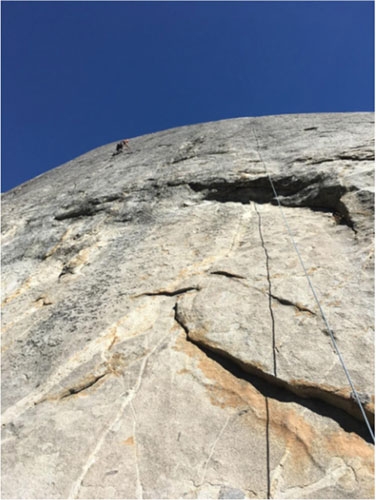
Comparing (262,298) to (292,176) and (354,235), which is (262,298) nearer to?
(354,235)

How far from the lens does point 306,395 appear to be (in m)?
2.47

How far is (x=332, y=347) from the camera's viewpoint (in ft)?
8.66

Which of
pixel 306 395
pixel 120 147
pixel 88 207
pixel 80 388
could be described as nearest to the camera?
pixel 306 395

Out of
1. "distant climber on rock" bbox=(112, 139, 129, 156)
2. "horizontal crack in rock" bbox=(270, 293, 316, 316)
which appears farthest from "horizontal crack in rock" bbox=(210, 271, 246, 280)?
"distant climber on rock" bbox=(112, 139, 129, 156)

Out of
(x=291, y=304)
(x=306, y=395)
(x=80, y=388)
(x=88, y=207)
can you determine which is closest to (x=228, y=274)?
(x=291, y=304)

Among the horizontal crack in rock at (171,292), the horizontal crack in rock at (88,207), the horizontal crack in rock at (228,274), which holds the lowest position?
the horizontal crack in rock at (171,292)

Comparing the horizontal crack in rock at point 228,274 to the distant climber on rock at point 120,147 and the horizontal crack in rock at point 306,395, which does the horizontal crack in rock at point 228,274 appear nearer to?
the horizontal crack in rock at point 306,395

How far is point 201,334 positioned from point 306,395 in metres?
0.96

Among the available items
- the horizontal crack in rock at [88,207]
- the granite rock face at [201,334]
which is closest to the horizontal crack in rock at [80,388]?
the granite rock face at [201,334]

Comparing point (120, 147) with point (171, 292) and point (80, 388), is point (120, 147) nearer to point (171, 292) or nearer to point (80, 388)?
point (171, 292)

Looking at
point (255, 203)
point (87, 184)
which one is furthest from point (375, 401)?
point (87, 184)

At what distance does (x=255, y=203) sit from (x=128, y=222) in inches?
72.1

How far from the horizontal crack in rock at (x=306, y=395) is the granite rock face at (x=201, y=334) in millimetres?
11

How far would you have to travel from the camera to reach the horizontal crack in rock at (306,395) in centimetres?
230
